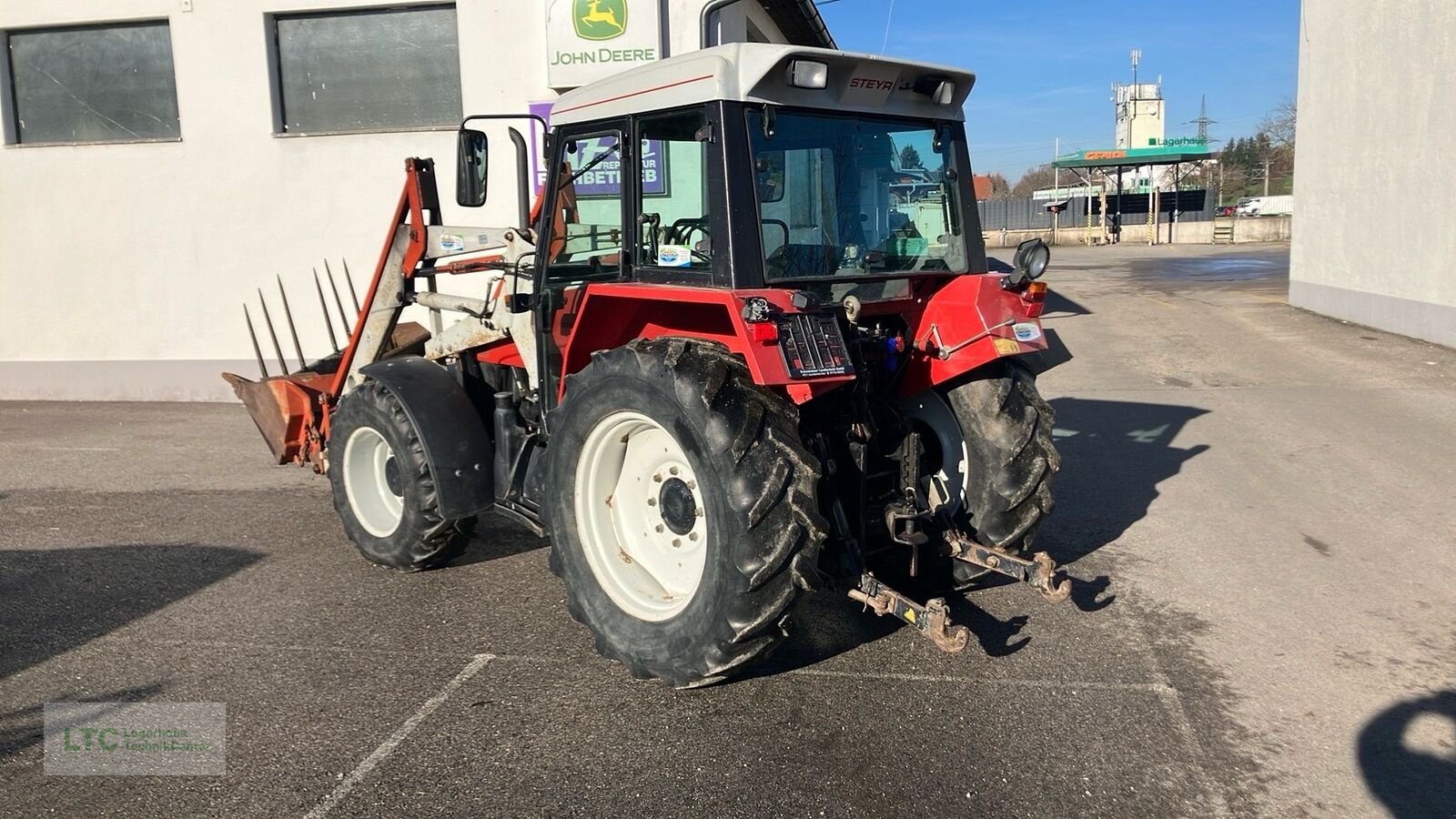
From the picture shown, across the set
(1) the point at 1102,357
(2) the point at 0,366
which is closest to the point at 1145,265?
(1) the point at 1102,357

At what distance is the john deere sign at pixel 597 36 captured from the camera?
32.9ft

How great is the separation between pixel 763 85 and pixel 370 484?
11.0 feet

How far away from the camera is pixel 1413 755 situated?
369cm

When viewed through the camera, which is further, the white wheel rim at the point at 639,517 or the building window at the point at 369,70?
the building window at the point at 369,70

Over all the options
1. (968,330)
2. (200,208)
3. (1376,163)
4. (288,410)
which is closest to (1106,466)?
(968,330)

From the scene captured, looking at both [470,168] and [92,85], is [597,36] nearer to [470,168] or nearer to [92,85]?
[470,168]

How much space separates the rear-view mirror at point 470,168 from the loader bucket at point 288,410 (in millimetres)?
2306

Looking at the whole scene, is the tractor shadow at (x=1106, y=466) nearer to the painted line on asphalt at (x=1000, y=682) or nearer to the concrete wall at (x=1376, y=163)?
the painted line on asphalt at (x=1000, y=682)

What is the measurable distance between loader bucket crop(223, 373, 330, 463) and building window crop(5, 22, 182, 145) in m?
6.26

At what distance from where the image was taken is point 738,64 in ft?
12.8

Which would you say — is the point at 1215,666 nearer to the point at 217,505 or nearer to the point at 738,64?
the point at 738,64

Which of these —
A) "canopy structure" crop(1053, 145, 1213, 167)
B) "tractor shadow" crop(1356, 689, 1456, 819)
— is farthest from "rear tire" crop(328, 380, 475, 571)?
"canopy structure" crop(1053, 145, 1213, 167)

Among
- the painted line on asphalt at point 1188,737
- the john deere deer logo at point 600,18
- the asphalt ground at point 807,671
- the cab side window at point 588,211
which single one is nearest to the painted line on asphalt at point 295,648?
the asphalt ground at point 807,671

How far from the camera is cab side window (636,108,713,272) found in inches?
160
